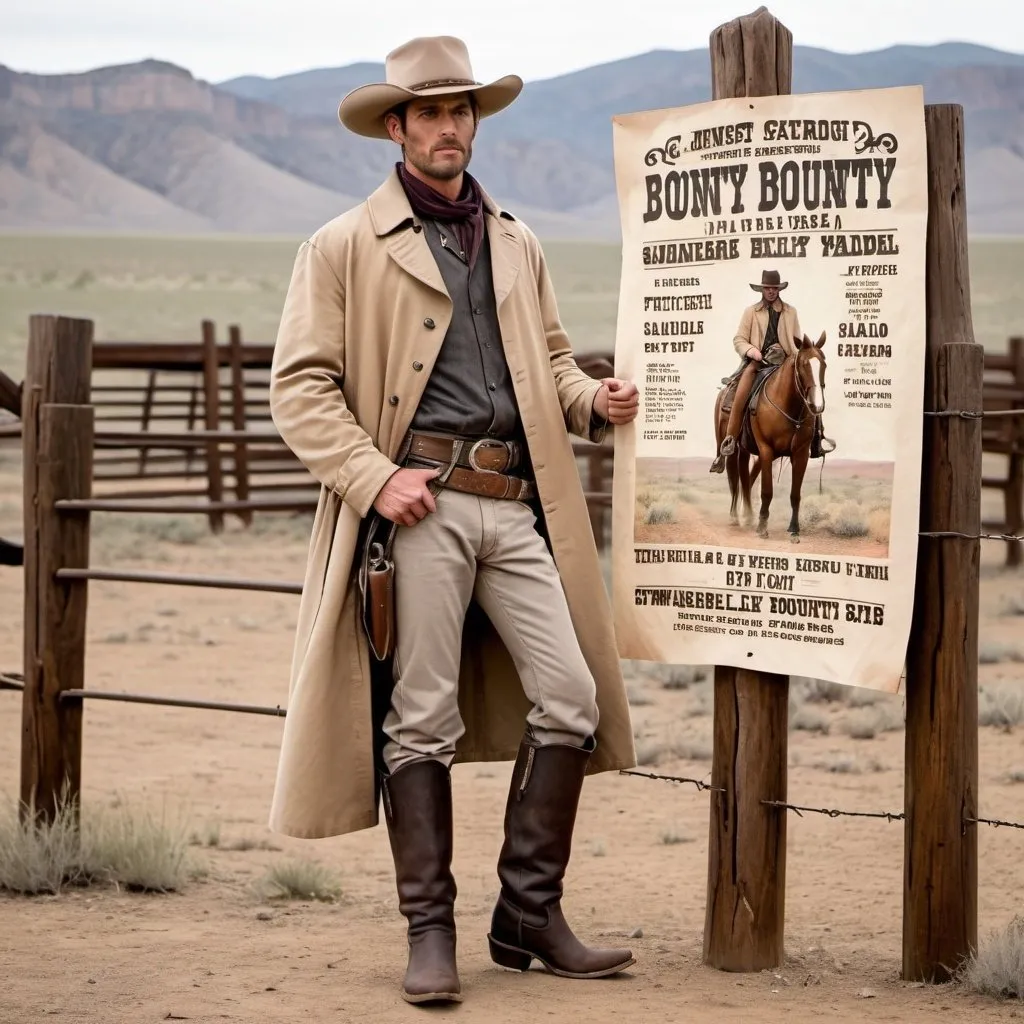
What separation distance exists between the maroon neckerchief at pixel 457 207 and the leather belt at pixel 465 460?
429mm

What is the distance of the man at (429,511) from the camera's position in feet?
11.1

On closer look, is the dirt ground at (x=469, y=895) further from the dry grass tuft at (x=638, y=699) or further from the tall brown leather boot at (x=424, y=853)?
the tall brown leather boot at (x=424, y=853)

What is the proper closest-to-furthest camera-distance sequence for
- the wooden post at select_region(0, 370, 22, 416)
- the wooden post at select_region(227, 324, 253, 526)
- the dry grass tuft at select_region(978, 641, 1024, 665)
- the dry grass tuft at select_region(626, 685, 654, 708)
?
the wooden post at select_region(0, 370, 22, 416)
the dry grass tuft at select_region(626, 685, 654, 708)
the dry grass tuft at select_region(978, 641, 1024, 665)
the wooden post at select_region(227, 324, 253, 526)

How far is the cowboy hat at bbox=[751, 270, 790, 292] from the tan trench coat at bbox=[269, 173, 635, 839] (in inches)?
20.9

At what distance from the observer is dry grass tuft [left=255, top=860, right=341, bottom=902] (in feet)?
15.1

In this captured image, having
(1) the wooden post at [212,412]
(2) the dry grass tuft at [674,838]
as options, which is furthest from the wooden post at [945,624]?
(1) the wooden post at [212,412]

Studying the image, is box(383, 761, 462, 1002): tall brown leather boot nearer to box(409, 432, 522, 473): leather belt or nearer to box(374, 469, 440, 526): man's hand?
box(374, 469, 440, 526): man's hand

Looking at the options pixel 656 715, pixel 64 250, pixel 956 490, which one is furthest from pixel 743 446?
pixel 64 250

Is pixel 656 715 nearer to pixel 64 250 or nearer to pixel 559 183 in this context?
pixel 64 250

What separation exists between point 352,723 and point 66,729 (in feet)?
5.44

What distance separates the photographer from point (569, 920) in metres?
4.45

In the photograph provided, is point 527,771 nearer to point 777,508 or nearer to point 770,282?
point 777,508

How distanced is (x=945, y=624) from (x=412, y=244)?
147cm

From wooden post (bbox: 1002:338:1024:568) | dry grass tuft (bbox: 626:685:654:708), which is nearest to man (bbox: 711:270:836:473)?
dry grass tuft (bbox: 626:685:654:708)
